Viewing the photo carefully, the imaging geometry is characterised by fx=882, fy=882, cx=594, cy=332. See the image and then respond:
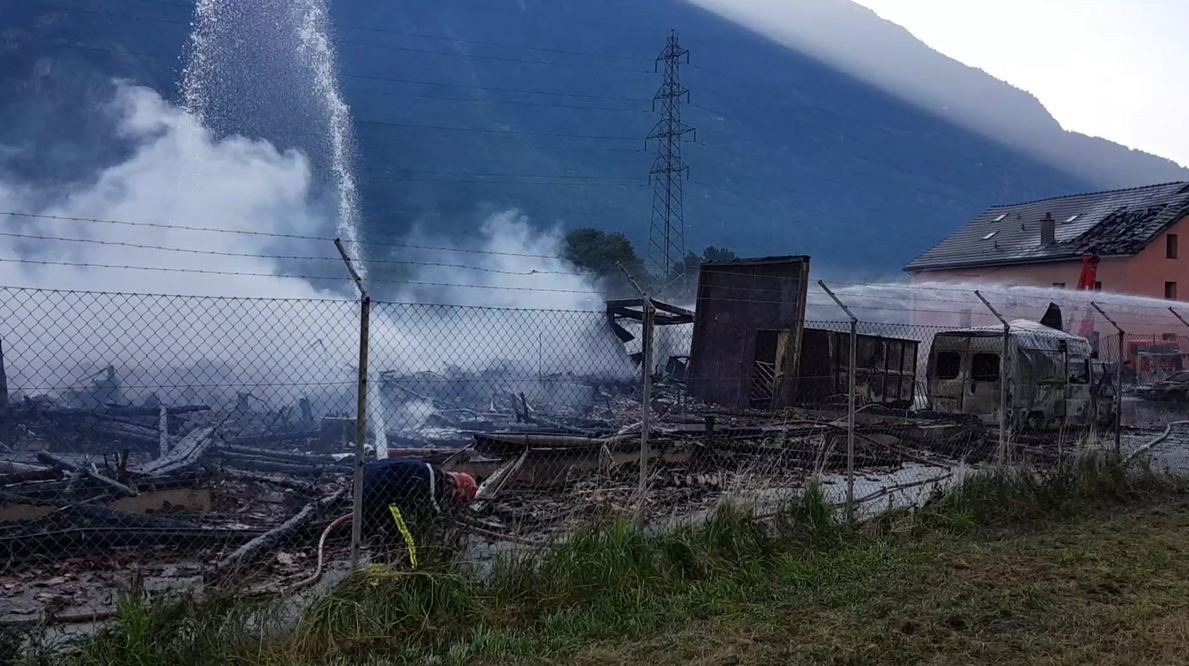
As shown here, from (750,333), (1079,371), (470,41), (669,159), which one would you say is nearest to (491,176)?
(470,41)

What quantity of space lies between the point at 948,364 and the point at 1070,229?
26531 mm

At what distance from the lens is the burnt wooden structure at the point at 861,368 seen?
51.9ft

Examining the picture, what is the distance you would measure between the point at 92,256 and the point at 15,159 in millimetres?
36045

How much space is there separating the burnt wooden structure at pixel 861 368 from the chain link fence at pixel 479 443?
5cm

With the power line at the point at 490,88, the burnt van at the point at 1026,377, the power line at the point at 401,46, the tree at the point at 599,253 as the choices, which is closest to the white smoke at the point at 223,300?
the tree at the point at 599,253

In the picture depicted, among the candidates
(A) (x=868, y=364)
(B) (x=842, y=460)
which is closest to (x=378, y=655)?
(B) (x=842, y=460)

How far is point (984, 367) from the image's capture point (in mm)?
15367

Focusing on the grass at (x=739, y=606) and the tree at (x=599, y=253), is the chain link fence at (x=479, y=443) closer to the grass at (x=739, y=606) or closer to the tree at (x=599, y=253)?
the grass at (x=739, y=606)

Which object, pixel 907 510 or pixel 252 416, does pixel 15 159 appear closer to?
pixel 252 416

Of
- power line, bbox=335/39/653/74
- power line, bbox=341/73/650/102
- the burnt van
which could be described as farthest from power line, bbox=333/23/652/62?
the burnt van

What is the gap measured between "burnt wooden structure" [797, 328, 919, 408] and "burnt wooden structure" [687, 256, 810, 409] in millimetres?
446

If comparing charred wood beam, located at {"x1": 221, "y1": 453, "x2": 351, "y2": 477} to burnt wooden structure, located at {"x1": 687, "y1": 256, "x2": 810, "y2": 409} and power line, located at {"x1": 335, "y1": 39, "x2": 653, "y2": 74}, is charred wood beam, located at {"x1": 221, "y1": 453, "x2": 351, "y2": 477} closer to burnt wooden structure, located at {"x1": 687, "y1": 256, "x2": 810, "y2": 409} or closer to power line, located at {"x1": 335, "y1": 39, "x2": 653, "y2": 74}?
burnt wooden structure, located at {"x1": 687, "y1": 256, "x2": 810, "y2": 409}

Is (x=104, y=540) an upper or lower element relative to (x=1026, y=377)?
lower

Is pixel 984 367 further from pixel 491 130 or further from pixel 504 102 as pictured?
pixel 504 102
